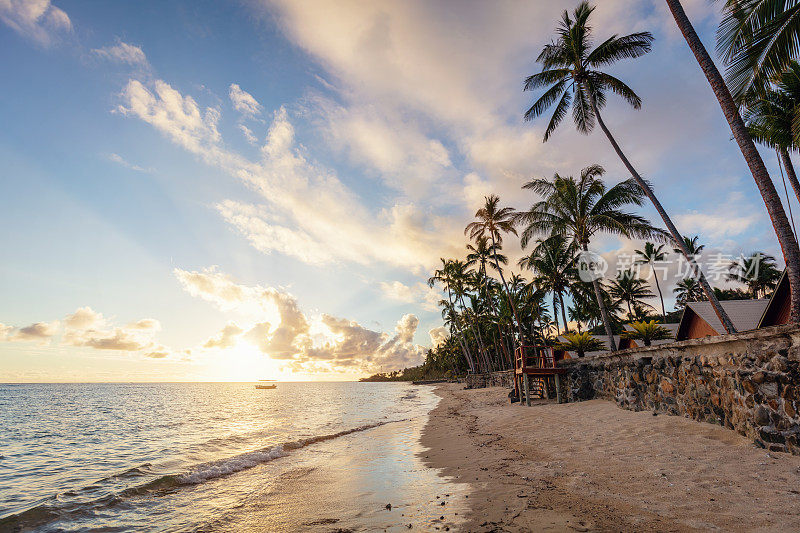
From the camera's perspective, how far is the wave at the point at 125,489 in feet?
23.6

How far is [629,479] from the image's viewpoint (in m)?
5.78

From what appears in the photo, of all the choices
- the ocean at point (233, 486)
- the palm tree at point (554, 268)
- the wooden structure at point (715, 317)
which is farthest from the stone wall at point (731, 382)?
the palm tree at point (554, 268)

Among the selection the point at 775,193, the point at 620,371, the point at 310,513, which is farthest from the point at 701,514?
the point at 620,371

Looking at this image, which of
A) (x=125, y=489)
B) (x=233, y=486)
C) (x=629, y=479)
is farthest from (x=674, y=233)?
(x=125, y=489)

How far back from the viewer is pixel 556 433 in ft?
33.4

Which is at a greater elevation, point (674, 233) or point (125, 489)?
point (674, 233)

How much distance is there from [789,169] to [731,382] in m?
14.4

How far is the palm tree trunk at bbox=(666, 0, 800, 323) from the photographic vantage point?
8.21 meters

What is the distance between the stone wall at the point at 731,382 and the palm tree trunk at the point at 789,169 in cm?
1095

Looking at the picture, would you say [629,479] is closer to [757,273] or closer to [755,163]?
[755,163]

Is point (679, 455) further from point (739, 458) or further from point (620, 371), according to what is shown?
point (620, 371)

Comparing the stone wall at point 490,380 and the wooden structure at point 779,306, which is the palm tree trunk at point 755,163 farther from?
the stone wall at point 490,380

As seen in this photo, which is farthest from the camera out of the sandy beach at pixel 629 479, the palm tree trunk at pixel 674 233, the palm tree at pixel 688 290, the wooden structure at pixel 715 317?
the palm tree at pixel 688 290

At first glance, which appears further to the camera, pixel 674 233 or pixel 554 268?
pixel 554 268
